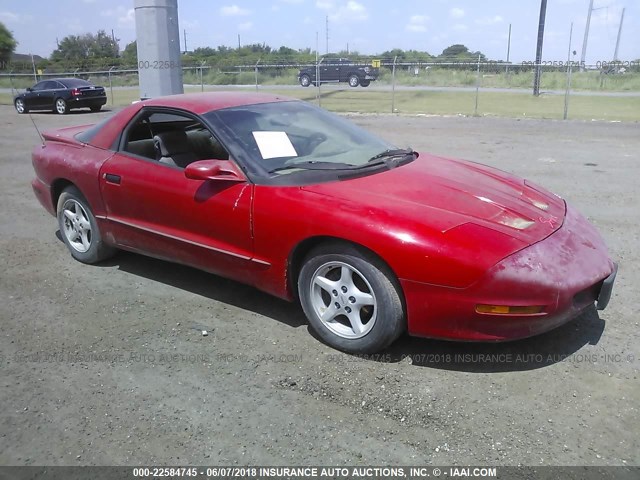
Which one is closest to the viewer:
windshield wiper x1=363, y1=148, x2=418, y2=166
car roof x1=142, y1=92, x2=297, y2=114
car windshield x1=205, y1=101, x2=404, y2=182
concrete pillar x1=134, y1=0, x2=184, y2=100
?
car windshield x1=205, y1=101, x2=404, y2=182

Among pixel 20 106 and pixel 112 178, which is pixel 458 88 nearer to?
pixel 20 106

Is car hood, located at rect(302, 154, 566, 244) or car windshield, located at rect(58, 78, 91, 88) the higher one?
car windshield, located at rect(58, 78, 91, 88)

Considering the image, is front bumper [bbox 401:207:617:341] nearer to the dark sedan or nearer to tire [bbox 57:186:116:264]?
tire [bbox 57:186:116:264]

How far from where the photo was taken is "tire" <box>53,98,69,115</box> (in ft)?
68.6

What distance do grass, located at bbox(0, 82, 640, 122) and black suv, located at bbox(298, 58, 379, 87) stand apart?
14.8 feet

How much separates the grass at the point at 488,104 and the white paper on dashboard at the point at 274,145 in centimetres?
1644

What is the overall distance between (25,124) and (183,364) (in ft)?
56.5

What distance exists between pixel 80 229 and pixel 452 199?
3.25 metres

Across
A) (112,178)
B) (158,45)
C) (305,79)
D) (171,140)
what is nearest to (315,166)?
(171,140)

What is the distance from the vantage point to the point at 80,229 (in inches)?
196

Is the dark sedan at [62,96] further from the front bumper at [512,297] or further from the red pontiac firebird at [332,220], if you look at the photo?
the front bumper at [512,297]

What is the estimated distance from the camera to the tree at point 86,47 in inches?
2712

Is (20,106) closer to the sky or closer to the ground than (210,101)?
closer to the ground

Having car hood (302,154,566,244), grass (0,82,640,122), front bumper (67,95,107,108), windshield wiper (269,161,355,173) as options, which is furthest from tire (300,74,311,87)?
windshield wiper (269,161,355,173)
